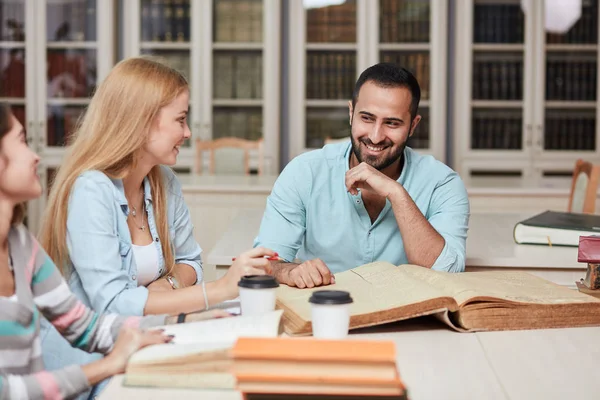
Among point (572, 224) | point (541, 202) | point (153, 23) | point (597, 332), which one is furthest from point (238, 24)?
point (597, 332)

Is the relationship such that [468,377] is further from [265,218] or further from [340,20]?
[340,20]

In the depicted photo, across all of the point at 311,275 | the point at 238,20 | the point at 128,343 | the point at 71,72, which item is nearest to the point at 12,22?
the point at 71,72

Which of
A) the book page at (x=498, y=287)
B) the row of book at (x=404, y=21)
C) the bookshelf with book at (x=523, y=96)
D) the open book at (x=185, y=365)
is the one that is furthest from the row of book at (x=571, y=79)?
the open book at (x=185, y=365)

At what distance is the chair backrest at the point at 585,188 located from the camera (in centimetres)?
314

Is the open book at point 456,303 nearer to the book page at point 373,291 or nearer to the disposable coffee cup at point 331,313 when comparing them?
the book page at point 373,291

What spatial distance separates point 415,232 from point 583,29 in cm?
373

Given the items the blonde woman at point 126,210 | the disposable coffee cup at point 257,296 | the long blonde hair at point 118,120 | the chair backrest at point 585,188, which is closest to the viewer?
the disposable coffee cup at point 257,296

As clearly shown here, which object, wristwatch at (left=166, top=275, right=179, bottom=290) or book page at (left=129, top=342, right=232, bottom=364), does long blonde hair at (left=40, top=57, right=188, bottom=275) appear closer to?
wristwatch at (left=166, top=275, right=179, bottom=290)

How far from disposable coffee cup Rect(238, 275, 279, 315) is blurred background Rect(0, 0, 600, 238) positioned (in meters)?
3.84

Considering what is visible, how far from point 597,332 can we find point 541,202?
2.35m

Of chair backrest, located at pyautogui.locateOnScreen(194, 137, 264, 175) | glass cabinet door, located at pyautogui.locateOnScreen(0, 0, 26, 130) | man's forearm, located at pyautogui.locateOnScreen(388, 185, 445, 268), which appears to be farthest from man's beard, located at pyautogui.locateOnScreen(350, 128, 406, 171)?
glass cabinet door, located at pyautogui.locateOnScreen(0, 0, 26, 130)

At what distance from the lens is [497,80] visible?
17.1 ft

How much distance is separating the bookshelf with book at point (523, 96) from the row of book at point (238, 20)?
4.10ft

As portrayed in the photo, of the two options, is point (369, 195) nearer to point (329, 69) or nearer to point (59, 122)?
point (329, 69)
